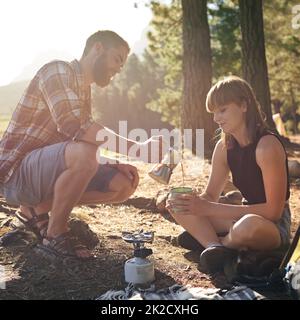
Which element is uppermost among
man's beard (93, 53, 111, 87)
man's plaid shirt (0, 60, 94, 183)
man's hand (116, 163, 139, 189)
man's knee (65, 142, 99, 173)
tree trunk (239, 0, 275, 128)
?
tree trunk (239, 0, 275, 128)

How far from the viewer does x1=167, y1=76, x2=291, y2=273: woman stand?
9.16 feet

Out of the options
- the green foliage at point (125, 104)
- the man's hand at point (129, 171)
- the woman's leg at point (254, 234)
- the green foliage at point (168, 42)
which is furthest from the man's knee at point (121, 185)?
the green foliage at point (125, 104)

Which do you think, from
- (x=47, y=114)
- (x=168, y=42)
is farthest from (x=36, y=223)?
(x=168, y=42)

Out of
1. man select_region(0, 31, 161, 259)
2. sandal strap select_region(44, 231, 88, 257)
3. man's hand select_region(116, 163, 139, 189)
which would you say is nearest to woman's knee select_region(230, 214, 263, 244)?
man select_region(0, 31, 161, 259)

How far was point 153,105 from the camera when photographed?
61.6ft

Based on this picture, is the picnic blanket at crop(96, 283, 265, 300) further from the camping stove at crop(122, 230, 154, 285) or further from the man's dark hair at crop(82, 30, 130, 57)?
the man's dark hair at crop(82, 30, 130, 57)

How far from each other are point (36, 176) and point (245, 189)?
4.59 ft

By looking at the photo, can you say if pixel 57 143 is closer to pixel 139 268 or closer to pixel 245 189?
pixel 139 268

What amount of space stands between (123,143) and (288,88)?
1518 cm

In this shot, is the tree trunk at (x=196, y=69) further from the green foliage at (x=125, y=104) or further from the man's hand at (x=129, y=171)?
the green foliage at (x=125, y=104)

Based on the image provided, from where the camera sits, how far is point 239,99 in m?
2.89
